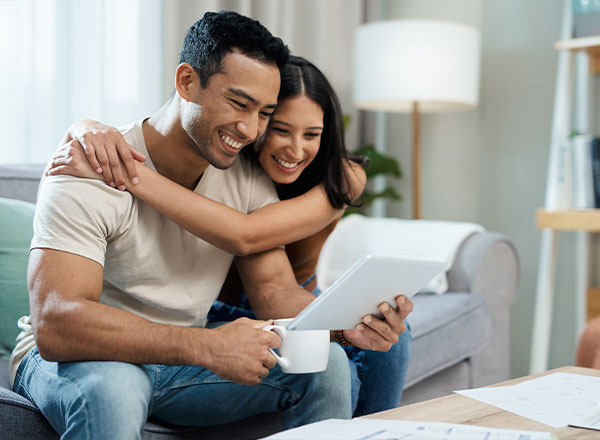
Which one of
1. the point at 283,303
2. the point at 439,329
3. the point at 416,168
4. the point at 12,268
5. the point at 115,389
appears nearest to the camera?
the point at 115,389

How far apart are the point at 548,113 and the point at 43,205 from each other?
7.88 ft

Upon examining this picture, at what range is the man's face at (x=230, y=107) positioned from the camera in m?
1.26

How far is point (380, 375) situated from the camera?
1.45 m

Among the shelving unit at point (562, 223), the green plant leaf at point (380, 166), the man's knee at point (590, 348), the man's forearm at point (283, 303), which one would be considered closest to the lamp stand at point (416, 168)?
the green plant leaf at point (380, 166)

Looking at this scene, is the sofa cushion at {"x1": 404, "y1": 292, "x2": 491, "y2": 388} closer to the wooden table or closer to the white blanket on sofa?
the white blanket on sofa

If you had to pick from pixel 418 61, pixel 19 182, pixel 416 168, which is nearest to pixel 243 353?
pixel 19 182

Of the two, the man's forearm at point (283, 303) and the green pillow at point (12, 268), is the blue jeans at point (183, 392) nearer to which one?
the man's forearm at point (283, 303)

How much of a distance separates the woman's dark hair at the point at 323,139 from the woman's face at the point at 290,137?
0.02 meters

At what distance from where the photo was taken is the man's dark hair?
1258 millimetres

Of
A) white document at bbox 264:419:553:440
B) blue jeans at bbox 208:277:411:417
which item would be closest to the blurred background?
blue jeans at bbox 208:277:411:417

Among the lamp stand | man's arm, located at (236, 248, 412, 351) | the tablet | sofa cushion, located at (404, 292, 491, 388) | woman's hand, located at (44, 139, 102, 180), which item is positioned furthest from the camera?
the lamp stand

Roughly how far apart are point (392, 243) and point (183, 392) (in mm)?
1241

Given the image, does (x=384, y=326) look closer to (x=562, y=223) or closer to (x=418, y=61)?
(x=562, y=223)

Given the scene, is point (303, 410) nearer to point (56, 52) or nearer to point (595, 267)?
point (56, 52)
